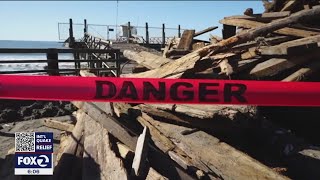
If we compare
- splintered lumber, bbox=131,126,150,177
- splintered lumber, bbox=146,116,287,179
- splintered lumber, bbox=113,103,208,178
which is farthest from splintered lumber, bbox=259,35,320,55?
splintered lumber, bbox=131,126,150,177

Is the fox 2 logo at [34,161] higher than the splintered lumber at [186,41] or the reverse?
the reverse

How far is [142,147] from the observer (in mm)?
3771

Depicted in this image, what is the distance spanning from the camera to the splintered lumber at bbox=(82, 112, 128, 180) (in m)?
3.79

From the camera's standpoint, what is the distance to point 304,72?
5.90 meters

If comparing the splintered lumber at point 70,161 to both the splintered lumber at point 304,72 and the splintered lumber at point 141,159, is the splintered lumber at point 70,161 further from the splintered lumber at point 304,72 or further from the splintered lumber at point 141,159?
the splintered lumber at point 304,72

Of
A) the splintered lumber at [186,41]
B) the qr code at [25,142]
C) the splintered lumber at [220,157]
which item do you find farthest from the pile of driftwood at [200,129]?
the splintered lumber at [186,41]

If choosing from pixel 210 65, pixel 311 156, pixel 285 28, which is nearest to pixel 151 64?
pixel 210 65

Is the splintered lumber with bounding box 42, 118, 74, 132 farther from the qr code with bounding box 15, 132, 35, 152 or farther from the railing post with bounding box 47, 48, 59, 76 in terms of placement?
the railing post with bounding box 47, 48, 59, 76

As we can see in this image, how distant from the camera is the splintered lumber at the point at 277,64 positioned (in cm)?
588

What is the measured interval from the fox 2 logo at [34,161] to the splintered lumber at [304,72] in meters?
→ 3.82

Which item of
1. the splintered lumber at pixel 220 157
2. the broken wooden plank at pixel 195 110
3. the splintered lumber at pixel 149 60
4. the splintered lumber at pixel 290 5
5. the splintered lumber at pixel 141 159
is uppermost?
the splintered lumber at pixel 290 5

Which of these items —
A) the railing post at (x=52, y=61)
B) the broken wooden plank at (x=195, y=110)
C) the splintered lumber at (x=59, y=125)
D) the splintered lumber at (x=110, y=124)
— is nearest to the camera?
the splintered lumber at (x=110, y=124)

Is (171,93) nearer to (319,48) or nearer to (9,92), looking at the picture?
(9,92)

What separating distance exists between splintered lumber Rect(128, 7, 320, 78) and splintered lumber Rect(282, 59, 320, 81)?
2.97 ft
